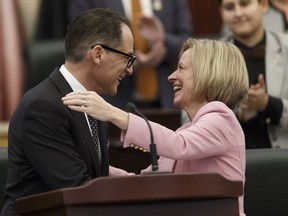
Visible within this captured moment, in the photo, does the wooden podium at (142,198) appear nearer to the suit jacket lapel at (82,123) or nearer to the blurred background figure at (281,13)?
the suit jacket lapel at (82,123)

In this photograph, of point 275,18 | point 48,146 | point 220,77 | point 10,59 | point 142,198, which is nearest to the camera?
point 142,198

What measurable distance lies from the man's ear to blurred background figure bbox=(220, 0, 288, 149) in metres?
1.67

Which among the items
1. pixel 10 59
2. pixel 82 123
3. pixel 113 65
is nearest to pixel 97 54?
pixel 113 65

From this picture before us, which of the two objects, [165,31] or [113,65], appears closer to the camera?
[113,65]

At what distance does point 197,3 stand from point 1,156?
13.3 feet

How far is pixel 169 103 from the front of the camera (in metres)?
8.27

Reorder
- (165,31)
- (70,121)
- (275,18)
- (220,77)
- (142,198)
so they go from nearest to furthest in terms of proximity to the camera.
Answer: (142,198) → (70,121) → (220,77) → (275,18) → (165,31)

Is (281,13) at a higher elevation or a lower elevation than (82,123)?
lower

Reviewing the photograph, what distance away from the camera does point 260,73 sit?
22.7ft

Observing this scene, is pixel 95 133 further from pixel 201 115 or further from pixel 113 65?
pixel 201 115

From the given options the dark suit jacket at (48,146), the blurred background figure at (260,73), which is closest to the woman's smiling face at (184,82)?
the dark suit jacket at (48,146)

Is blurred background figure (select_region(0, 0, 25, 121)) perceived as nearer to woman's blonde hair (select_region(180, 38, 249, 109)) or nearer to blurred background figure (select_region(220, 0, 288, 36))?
blurred background figure (select_region(220, 0, 288, 36))

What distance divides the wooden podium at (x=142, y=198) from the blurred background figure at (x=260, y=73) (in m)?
2.17

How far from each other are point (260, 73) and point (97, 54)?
1.91m
